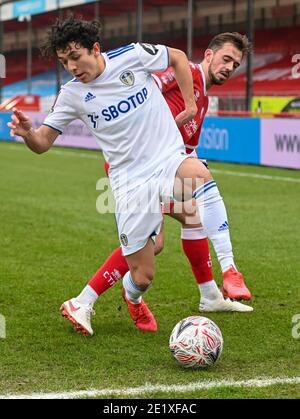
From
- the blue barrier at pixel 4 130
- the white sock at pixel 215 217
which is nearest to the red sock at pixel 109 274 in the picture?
the white sock at pixel 215 217

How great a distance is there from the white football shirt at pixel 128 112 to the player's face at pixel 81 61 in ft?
0.26

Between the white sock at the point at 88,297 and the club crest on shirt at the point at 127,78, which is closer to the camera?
the club crest on shirt at the point at 127,78

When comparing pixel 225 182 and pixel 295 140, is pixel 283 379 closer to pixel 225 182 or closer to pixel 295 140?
pixel 225 182

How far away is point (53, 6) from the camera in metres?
35.7

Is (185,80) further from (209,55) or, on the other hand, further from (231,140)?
(231,140)

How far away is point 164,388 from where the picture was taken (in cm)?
425

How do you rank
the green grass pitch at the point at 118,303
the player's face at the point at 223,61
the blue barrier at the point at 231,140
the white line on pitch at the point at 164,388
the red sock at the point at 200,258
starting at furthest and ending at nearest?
1. the blue barrier at the point at 231,140
2. the red sock at the point at 200,258
3. the player's face at the point at 223,61
4. the green grass pitch at the point at 118,303
5. the white line on pitch at the point at 164,388

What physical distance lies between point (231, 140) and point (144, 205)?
14.3 metres

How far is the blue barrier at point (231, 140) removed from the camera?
59.7 ft

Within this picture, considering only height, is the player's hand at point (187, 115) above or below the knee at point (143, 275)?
above

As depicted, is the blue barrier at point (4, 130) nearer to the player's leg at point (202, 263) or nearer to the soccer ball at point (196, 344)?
the player's leg at point (202, 263)

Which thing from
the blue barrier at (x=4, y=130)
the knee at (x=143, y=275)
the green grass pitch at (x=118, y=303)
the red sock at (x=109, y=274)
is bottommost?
the blue barrier at (x=4, y=130)

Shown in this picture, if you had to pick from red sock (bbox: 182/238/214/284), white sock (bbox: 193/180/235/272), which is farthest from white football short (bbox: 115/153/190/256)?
red sock (bbox: 182/238/214/284)

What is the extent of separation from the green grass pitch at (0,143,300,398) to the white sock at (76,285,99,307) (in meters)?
0.20
